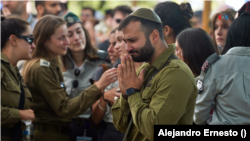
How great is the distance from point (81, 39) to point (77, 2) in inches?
851

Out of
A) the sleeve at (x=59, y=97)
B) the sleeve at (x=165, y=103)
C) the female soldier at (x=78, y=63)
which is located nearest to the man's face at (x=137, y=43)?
the sleeve at (x=165, y=103)

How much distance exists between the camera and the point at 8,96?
2.88 metres

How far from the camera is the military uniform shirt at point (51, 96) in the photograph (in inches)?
133

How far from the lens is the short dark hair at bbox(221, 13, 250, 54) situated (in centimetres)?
280

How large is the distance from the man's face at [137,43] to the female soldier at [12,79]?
1462 millimetres

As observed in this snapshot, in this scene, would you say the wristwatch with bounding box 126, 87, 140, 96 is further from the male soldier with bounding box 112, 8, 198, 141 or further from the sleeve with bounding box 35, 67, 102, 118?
the sleeve with bounding box 35, 67, 102, 118

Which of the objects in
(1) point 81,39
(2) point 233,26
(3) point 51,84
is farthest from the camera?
(1) point 81,39

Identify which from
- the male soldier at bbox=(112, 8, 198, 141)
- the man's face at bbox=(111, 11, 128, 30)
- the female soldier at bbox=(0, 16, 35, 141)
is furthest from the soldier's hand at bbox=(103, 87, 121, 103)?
the man's face at bbox=(111, 11, 128, 30)

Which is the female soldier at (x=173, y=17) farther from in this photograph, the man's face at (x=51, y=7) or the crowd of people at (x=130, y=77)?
the man's face at (x=51, y=7)

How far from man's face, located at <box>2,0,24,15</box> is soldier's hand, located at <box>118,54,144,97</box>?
3.60 m

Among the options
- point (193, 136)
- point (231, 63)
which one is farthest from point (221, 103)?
point (193, 136)

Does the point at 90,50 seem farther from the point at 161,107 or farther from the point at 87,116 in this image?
the point at 161,107

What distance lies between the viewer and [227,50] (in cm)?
297

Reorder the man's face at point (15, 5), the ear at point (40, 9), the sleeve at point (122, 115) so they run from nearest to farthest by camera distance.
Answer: the sleeve at point (122, 115) → the man's face at point (15, 5) → the ear at point (40, 9)
